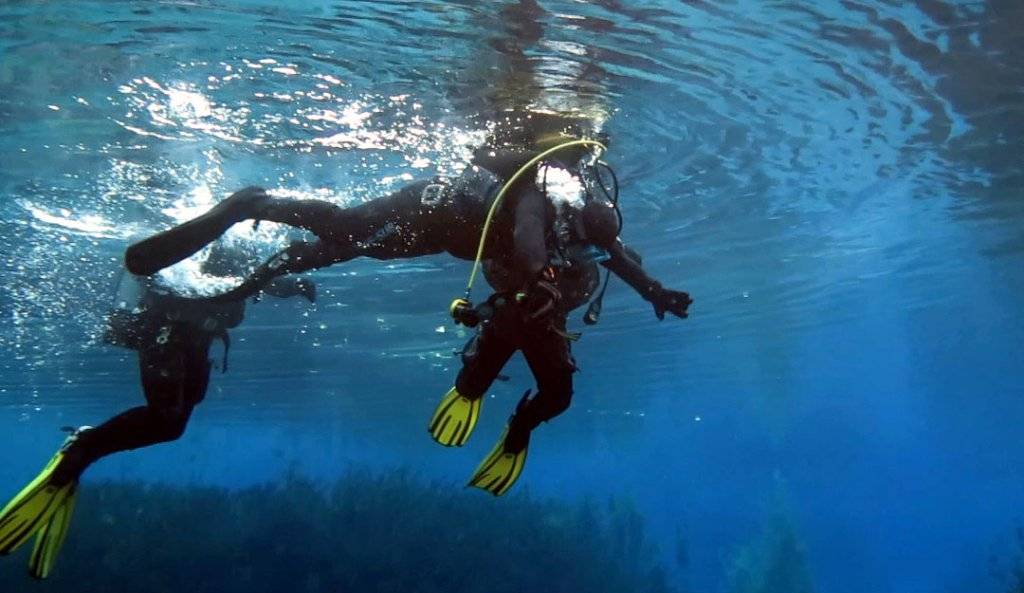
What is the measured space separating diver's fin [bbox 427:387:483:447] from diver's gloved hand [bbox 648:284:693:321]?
5.81 ft

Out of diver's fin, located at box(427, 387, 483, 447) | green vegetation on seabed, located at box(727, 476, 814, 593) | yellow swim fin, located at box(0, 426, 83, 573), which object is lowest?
green vegetation on seabed, located at box(727, 476, 814, 593)

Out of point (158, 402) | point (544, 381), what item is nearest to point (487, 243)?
point (544, 381)

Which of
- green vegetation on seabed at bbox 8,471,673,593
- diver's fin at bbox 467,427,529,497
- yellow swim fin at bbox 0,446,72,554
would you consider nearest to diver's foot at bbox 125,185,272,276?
yellow swim fin at bbox 0,446,72,554

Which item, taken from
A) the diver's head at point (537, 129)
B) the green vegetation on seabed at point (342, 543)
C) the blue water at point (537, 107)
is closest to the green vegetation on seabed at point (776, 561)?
the blue water at point (537, 107)

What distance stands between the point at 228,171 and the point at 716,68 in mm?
7832

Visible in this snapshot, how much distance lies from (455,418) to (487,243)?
151cm

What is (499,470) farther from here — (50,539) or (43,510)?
(50,539)

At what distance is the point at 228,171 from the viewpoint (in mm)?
11578

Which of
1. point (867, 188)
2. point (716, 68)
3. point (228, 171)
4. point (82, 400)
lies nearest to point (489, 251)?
point (716, 68)

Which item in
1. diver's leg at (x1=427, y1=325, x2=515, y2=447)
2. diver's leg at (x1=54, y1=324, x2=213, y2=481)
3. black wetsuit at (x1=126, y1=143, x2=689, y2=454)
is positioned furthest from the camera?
diver's leg at (x1=54, y1=324, x2=213, y2=481)

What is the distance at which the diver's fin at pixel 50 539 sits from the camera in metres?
6.23

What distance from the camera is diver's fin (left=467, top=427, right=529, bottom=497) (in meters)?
6.11

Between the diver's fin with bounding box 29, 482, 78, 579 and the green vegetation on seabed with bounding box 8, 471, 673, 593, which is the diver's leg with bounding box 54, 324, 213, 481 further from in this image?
the green vegetation on seabed with bounding box 8, 471, 673, 593

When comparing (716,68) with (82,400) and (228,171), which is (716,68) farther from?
(82,400)
